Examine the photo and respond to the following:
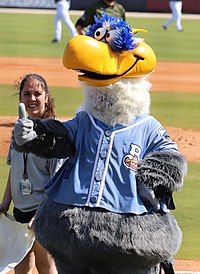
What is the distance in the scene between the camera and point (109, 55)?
4.49 metres

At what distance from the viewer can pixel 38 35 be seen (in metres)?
27.6

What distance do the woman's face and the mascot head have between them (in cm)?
107

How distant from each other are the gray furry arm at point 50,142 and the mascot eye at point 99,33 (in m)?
0.56

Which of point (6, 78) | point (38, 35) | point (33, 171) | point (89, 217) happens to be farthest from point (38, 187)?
point (38, 35)

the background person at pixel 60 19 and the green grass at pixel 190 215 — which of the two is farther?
the background person at pixel 60 19

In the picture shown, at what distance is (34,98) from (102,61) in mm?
1252

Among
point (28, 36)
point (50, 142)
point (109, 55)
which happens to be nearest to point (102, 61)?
point (109, 55)

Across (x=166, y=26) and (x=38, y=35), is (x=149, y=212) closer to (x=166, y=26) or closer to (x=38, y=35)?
(x=38, y=35)

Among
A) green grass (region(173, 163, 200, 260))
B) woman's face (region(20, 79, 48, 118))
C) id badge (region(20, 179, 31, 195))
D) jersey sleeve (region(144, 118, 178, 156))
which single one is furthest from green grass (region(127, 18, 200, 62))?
jersey sleeve (region(144, 118, 178, 156))

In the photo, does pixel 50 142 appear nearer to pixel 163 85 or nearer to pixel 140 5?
pixel 163 85

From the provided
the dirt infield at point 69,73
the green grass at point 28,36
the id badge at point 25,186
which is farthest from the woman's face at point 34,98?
the green grass at point 28,36

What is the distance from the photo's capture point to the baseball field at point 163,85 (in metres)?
8.38

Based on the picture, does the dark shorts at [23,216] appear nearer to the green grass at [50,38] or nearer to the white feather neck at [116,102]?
the white feather neck at [116,102]

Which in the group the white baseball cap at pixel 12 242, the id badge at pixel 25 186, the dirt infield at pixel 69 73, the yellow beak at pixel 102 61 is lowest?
the dirt infield at pixel 69 73
